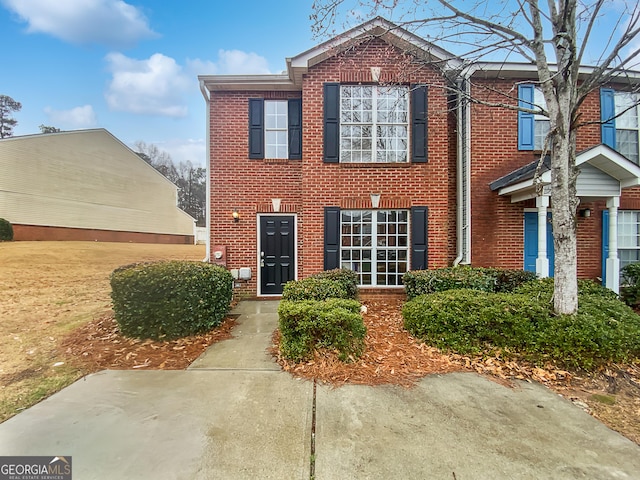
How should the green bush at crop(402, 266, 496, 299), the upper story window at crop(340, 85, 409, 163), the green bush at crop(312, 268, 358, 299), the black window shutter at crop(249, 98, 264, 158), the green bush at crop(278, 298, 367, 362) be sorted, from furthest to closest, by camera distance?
the black window shutter at crop(249, 98, 264, 158)
the upper story window at crop(340, 85, 409, 163)
the green bush at crop(312, 268, 358, 299)
the green bush at crop(402, 266, 496, 299)
the green bush at crop(278, 298, 367, 362)

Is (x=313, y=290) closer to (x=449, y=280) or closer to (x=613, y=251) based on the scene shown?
(x=449, y=280)

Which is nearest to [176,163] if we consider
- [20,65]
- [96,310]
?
[20,65]

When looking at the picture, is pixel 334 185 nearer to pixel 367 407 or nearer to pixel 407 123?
pixel 407 123

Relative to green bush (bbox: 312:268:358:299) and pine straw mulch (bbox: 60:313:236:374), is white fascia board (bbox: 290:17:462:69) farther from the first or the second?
pine straw mulch (bbox: 60:313:236:374)

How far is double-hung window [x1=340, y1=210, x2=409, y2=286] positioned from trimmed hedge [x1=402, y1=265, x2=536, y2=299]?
85 cm

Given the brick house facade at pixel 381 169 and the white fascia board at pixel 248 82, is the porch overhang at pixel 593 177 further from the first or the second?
the white fascia board at pixel 248 82

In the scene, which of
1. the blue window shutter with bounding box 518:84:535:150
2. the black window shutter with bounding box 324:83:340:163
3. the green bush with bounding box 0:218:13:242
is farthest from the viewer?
the green bush with bounding box 0:218:13:242

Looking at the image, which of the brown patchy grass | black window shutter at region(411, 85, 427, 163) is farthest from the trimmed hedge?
the brown patchy grass

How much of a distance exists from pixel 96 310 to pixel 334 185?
6140 millimetres

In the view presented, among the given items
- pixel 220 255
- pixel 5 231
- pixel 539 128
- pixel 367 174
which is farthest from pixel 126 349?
pixel 5 231

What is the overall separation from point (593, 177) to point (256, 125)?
7.98 m

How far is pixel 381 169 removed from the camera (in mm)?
6824

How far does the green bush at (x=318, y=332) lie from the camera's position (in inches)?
143

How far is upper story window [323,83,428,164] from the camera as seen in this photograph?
6.75m
